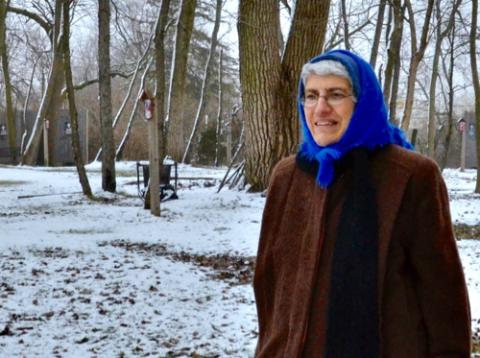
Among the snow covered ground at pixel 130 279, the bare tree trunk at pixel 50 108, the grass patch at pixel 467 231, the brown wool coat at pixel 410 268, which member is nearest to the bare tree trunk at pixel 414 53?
the snow covered ground at pixel 130 279

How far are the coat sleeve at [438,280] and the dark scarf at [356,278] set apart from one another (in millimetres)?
117

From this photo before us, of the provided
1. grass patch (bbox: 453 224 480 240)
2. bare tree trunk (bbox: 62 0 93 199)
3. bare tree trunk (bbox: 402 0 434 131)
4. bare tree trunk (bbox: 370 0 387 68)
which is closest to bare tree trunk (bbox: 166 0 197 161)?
bare tree trunk (bbox: 62 0 93 199)

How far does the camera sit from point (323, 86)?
166 cm

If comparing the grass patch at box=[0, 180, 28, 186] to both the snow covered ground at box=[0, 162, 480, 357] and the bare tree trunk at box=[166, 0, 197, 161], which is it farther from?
the bare tree trunk at box=[166, 0, 197, 161]

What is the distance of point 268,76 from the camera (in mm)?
11414

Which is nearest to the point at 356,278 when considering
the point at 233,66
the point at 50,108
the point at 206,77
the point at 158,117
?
the point at 158,117

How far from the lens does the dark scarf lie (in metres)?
1.50

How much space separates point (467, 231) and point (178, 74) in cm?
1291

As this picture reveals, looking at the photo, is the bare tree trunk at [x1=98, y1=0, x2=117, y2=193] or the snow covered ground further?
the bare tree trunk at [x1=98, y1=0, x2=117, y2=193]

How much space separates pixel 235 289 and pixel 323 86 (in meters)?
4.00

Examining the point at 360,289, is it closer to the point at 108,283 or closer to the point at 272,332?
the point at 272,332

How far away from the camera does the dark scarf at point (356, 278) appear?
1500mm

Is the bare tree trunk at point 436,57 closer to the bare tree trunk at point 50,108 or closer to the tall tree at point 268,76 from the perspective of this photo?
the tall tree at point 268,76

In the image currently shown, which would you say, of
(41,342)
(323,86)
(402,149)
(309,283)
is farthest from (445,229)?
(41,342)
